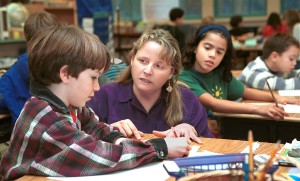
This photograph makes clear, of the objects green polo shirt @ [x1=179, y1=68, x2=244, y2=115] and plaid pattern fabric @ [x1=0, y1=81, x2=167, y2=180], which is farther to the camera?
green polo shirt @ [x1=179, y1=68, x2=244, y2=115]

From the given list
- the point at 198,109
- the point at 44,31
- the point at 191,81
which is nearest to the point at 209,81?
the point at 191,81

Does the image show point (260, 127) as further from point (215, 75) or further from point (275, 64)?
point (275, 64)

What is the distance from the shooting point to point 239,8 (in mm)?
10117

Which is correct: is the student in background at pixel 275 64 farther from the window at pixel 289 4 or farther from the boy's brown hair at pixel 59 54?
the window at pixel 289 4

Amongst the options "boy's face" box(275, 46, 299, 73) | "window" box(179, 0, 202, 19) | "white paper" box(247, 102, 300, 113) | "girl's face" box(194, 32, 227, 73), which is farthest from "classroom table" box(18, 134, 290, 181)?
"window" box(179, 0, 202, 19)

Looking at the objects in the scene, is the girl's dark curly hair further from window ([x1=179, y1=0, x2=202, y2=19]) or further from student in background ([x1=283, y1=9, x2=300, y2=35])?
window ([x1=179, y1=0, x2=202, y2=19])

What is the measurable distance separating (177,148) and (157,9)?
9695 millimetres

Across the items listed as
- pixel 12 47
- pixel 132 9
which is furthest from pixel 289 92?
pixel 132 9

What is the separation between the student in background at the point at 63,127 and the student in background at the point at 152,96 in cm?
51

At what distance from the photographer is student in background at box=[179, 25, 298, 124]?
249 centimetres

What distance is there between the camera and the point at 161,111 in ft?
6.41

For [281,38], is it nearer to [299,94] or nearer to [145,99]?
[299,94]

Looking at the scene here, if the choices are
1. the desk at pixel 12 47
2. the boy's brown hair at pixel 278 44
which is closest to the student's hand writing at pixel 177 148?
the boy's brown hair at pixel 278 44

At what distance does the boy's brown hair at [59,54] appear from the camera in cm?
129
